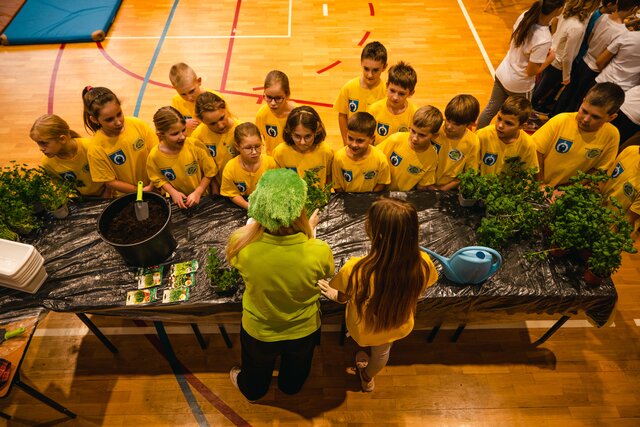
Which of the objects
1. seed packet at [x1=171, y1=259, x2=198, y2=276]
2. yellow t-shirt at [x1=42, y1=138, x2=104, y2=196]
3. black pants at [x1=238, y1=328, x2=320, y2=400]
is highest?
yellow t-shirt at [x1=42, y1=138, x2=104, y2=196]

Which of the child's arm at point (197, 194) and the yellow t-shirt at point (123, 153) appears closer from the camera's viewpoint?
the child's arm at point (197, 194)

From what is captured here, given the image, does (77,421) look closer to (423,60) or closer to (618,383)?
(618,383)

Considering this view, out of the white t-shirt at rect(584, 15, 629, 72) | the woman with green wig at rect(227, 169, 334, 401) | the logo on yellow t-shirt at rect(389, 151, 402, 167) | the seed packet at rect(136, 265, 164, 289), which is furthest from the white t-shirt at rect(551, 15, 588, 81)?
the seed packet at rect(136, 265, 164, 289)

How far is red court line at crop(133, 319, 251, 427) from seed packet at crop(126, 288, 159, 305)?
0.97 meters

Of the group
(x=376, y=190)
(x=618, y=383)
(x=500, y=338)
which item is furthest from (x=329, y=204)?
(x=618, y=383)

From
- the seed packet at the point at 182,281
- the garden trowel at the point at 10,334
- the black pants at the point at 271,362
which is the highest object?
the seed packet at the point at 182,281

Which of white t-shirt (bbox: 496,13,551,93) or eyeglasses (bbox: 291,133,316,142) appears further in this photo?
white t-shirt (bbox: 496,13,551,93)

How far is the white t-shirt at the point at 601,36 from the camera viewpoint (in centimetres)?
402

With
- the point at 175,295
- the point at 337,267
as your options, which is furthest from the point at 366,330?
the point at 175,295

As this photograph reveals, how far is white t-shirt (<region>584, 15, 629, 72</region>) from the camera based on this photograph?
4016mm

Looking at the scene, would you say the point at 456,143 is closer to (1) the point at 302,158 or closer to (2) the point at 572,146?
(2) the point at 572,146

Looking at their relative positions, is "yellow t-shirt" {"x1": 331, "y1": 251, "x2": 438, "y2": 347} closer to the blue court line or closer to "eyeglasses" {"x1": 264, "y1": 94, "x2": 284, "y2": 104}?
"eyeglasses" {"x1": 264, "y1": 94, "x2": 284, "y2": 104}

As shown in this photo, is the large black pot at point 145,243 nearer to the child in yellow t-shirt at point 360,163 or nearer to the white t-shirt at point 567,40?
the child in yellow t-shirt at point 360,163

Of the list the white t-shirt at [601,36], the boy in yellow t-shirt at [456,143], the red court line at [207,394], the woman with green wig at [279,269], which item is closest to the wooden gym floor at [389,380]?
the red court line at [207,394]
